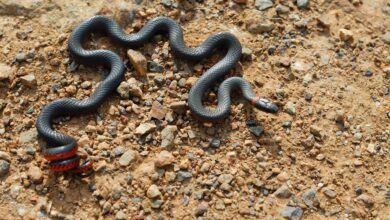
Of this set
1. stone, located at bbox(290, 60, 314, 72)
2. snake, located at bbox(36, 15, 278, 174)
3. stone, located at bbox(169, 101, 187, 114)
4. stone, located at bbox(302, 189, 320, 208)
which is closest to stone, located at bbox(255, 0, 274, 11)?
snake, located at bbox(36, 15, 278, 174)

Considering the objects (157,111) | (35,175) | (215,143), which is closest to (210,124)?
(215,143)

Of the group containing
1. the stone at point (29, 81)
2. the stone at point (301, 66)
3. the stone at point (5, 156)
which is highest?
the stone at point (29, 81)

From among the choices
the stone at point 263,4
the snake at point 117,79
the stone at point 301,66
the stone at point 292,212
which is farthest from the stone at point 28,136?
the stone at point 263,4

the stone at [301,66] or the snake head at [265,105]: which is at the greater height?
the stone at [301,66]

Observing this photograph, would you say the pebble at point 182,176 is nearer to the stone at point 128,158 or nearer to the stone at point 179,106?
the stone at point 128,158

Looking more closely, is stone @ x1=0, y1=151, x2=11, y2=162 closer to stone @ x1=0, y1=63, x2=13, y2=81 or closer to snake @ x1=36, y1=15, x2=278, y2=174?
→ snake @ x1=36, y1=15, x2=278, y2=174

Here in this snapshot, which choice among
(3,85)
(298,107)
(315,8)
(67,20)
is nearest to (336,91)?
(298,107)

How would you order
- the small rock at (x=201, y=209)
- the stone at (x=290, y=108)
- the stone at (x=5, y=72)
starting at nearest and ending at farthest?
the small rock at (x=201, y=209), the stone at (x=5, y=72), the stone at (x=290, y=108)
